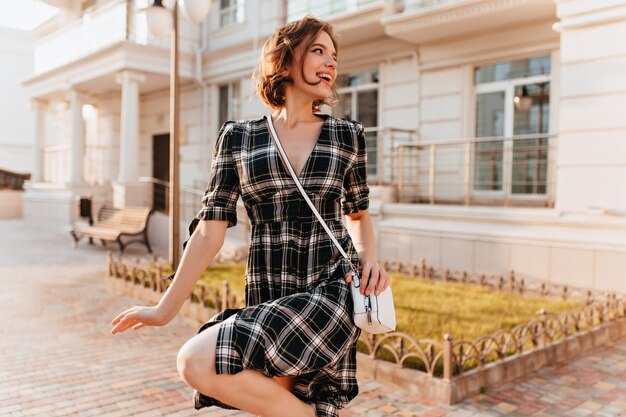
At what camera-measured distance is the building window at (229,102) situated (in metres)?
16.4

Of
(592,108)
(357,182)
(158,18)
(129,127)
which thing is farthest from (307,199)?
(129,127)

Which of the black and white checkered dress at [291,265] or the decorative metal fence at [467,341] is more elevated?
the black and white checkered dress at [291,265]

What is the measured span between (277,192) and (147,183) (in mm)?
14792

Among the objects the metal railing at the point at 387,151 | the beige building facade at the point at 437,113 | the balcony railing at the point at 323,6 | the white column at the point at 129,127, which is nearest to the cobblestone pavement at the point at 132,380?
the beige building facade at the point at 437,113

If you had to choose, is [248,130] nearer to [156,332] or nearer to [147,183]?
[156,332]

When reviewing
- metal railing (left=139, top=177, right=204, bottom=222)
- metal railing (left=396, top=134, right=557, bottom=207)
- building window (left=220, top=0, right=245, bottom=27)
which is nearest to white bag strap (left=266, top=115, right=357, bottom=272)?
metal railing (left=396, top=134, right=557, bottom=207)

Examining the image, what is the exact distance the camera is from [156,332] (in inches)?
242

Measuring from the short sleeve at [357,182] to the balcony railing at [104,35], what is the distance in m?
13.2

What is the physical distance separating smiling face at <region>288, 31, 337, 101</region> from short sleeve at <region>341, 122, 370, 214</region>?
0.20m

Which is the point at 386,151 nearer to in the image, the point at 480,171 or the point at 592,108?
the point at 480,171

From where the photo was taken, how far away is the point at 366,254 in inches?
85.0

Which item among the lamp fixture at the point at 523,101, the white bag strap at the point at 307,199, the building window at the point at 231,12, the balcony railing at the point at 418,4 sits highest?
the building window at the point at 231,12

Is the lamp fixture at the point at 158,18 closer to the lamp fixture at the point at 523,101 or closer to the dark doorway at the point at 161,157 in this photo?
the lamp fixture at the point at 523,101

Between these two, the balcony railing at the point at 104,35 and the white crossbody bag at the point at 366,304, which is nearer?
the white crossbody bag at the point at 366,304
